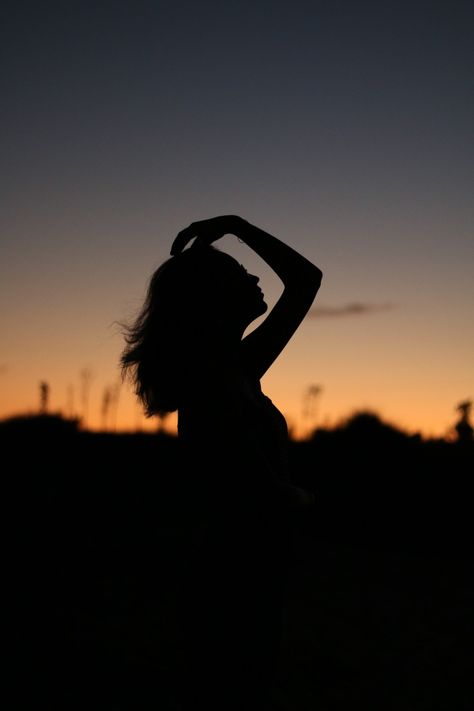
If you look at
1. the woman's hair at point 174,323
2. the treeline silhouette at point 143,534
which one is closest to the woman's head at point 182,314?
the woman's hair at point 174,323

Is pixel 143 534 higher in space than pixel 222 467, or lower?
lower

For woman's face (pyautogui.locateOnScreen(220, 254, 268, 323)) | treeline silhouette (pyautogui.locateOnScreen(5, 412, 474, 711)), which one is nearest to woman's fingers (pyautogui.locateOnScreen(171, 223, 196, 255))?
woman's face (pyautogui.locateOnScreen(220, 254, 268, 323))

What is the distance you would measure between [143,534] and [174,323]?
10637mm

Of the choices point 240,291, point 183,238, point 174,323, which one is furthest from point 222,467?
point 183,238

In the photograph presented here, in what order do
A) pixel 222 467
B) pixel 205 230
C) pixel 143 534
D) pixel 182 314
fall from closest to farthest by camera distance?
pixel 222 467 < pixel 182 314 < pixel 205 230 < pixel 143 534

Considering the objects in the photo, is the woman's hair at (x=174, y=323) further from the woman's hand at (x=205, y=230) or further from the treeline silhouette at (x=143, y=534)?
the treeline silhouette at (x=143, y=534)

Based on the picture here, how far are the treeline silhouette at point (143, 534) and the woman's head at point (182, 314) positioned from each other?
186 inches

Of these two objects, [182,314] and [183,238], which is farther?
[183,238]

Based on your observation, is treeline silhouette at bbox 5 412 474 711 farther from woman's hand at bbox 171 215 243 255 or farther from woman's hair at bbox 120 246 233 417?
woman's hand at bbox 171 215 243 255

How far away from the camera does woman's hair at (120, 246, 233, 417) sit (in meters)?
2.28

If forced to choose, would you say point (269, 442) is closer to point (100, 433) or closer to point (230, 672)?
point (230, 672)

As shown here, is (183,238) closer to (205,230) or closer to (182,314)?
(205,230)

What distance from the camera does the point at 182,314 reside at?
7.58 feet

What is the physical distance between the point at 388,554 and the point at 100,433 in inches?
265
